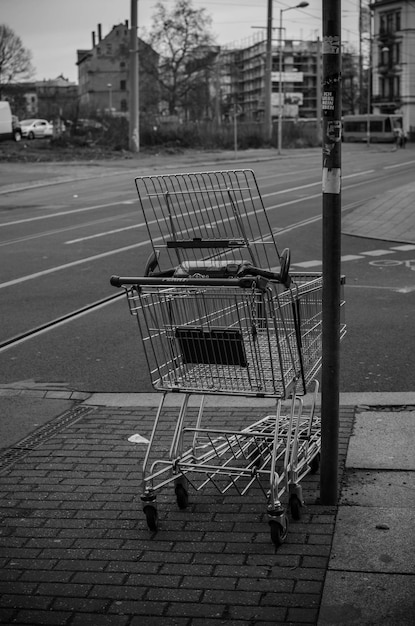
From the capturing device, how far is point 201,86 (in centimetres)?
10494

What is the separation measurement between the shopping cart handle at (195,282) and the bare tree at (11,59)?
103518 mm

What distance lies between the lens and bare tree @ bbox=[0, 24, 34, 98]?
338 feet

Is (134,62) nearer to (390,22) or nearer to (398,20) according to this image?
(398,20)

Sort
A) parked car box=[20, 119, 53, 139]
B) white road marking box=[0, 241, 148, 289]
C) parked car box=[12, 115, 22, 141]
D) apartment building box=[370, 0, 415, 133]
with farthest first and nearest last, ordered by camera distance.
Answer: apartment building box=[370, 0, 415, 133] < parked car box=[20, 119, 53, 139] < parked car box=[12, 115, 22, 141] < white road marking box=[0, 241, 148, 289]

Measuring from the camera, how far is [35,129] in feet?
209

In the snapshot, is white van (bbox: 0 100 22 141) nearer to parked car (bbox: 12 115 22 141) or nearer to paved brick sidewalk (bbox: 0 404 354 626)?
parked car (bbox: 12 115 22 141)

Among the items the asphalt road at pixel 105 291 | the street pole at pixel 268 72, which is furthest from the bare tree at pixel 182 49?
the asphalt road at pixel 105 291

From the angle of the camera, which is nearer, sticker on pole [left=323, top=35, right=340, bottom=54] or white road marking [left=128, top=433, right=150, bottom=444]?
sticker on pole [left=323, top=35, right=340, bottom=54]

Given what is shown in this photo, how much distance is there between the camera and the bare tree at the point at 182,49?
97.6 metres

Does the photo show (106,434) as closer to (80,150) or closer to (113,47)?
(80,150)

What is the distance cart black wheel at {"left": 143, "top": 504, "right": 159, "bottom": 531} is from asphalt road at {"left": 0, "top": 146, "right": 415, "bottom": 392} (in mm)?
2860

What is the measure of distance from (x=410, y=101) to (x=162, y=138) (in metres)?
57.8

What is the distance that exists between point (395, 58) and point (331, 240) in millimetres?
108804

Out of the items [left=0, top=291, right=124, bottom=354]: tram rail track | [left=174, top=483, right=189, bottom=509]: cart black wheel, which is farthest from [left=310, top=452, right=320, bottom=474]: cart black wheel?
[left=0, top=291, right=124, bottom=354]: tram rail track
